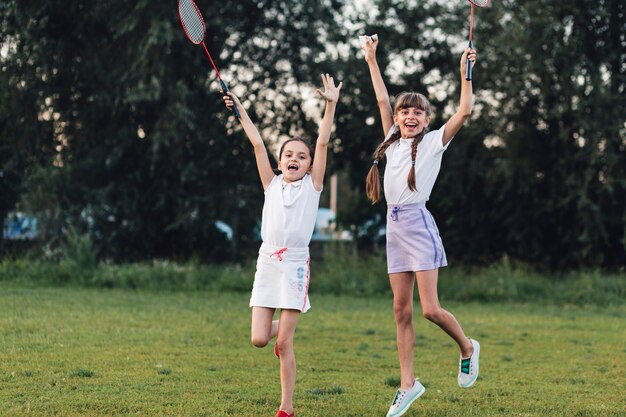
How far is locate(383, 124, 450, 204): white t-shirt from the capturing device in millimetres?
6496

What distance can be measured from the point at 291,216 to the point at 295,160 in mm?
416

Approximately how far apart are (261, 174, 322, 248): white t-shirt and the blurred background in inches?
506

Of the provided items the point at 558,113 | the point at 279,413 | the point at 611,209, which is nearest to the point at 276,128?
the point at 558,113

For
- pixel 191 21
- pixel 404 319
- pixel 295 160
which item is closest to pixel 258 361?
pixel 404 319

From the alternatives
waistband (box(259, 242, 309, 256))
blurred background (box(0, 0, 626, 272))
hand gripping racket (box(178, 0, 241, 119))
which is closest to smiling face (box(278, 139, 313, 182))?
waistband (box(259, 242, 309, 256))

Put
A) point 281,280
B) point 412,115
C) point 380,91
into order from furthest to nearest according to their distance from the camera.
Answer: point 380,91 → point 412,115 → point 281,280

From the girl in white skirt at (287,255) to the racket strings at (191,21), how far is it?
160cm

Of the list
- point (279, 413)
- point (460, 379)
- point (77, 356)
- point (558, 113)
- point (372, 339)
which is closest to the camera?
point (279, 413)

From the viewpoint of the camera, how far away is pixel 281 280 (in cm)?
622

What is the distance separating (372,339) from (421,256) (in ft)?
17.9

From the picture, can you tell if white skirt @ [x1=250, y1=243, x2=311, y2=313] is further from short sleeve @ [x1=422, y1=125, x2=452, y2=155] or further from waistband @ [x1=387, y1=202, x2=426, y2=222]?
short sleeve @ [x1=422, y1=125, x2=452, y2=155]

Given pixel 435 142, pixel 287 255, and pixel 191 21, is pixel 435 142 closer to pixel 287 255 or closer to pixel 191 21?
pixel 287 255

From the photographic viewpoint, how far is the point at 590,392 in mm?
7902

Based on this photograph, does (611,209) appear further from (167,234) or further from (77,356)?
(77,356)
